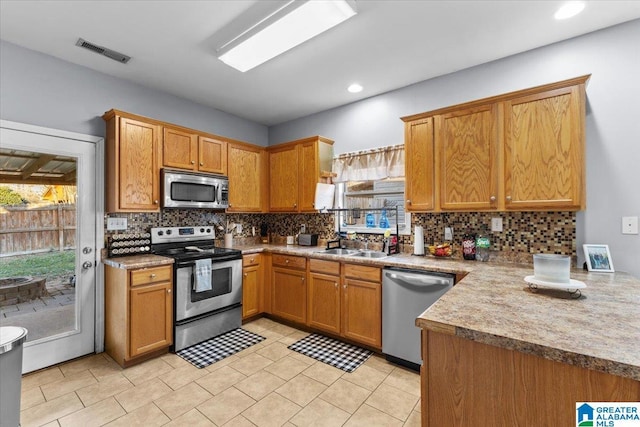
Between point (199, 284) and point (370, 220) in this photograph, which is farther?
point (370, 220)

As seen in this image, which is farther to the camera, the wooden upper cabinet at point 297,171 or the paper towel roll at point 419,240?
the wooden upper cabinet at point 297,171

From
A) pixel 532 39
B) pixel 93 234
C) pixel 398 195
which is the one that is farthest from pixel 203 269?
pixel 532 39

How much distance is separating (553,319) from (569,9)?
88.0 inches

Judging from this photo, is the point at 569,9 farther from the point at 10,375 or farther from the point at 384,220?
the point at 10,375

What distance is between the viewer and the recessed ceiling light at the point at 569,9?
2018 mm

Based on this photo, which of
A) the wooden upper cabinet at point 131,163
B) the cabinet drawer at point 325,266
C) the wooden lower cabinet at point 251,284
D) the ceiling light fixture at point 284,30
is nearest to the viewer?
the ceiling light fixture at point 284,30

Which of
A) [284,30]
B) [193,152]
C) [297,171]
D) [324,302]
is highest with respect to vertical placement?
[284,30]

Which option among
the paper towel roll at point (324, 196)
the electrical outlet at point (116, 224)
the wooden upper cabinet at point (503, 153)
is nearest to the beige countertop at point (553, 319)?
the wooden upper cabinet at point (503, 153)

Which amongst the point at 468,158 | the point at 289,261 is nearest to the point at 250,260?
the point at 289,261

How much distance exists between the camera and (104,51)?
2.58 m

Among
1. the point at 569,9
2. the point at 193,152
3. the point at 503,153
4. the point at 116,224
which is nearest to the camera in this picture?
the point at 569,9

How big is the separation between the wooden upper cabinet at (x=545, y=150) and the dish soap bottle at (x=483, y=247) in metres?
0.43

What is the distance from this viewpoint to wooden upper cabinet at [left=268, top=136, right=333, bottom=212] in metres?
3.75

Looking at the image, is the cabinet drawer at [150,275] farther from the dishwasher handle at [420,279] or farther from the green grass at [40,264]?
the dishwasher handle at [420,279]
